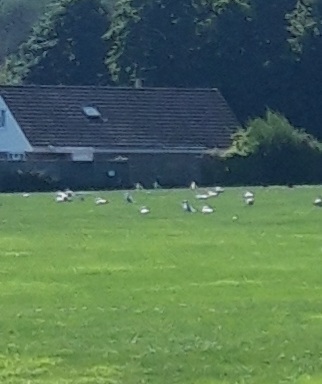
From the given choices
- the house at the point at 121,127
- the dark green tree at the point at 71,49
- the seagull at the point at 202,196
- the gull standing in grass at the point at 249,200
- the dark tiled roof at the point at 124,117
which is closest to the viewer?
the gull standing in grass at the point at 249,200

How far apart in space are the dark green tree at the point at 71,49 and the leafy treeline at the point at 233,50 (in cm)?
527

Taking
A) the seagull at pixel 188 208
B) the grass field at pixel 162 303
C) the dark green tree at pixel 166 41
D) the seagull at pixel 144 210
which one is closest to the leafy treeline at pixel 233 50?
the dark green tree at pixel 166 41

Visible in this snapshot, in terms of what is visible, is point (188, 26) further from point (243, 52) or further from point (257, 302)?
point (257, 302)

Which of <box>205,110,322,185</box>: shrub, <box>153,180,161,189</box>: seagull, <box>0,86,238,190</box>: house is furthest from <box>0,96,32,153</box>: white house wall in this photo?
<box>205,110,322,185</box>: shrub

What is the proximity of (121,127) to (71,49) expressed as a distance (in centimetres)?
2124

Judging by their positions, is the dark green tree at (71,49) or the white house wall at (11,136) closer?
the white house wall at (11,136)

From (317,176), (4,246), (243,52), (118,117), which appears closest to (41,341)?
(4,246)

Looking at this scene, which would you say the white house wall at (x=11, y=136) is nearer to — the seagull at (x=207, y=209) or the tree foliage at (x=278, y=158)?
the tree foliage at (x=278, y=158)

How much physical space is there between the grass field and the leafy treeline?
42.7 meters

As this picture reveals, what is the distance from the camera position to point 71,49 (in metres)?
90.6

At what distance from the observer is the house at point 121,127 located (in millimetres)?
65438

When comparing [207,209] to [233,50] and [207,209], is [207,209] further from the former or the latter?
[233,50]

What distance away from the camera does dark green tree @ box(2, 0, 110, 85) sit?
90688mm

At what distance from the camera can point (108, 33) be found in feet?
283
